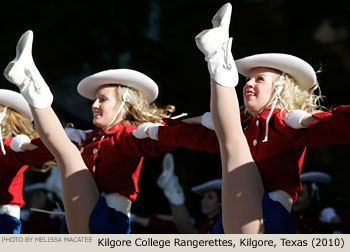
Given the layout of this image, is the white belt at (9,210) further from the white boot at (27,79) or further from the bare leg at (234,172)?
the bare leg at (234,172)

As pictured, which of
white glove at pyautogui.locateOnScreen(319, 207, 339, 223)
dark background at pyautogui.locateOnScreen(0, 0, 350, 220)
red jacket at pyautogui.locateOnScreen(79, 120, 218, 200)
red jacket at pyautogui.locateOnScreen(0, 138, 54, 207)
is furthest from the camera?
Answer: dark background at pyautogui.locateOnScreen(0, 0, 350, 220)

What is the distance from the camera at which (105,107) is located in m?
3.76

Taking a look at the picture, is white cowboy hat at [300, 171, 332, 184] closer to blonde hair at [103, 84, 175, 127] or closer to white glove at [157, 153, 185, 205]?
white glove at [157, 153, 185, 205]

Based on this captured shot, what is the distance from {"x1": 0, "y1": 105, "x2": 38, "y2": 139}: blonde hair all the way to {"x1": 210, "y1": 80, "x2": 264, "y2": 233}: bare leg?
1.94 meters

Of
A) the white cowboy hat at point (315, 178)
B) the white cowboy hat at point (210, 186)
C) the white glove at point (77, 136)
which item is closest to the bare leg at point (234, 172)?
the white glove at point (77, 136)

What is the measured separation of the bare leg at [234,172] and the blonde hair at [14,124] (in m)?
1.94

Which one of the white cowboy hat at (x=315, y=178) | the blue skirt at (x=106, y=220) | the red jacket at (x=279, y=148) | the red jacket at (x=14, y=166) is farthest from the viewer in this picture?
the white cowboy hat at (x=315, y=178)

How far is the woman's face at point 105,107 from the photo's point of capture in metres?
3.75

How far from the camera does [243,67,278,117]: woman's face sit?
3.21 metres

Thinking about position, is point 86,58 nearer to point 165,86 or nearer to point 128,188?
point 165,86

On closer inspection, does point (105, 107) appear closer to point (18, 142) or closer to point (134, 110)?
point (134, 110)

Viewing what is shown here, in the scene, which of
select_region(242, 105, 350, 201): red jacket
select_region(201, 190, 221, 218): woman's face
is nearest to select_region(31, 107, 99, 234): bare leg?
select_region(242, 105, 350, 201): red jacket

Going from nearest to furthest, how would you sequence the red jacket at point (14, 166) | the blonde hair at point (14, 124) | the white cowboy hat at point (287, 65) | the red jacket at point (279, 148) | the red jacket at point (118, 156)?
1. the red jacket at point (279, 148)
2. the white cowboy hat at point (287, 65)
3. the red jacket at point (118, 156)
4. the red jacket at point (14, 166)
5. the blonde hair at point (14, 124)

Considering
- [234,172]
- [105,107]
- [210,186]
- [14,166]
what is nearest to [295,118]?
[234,172]
